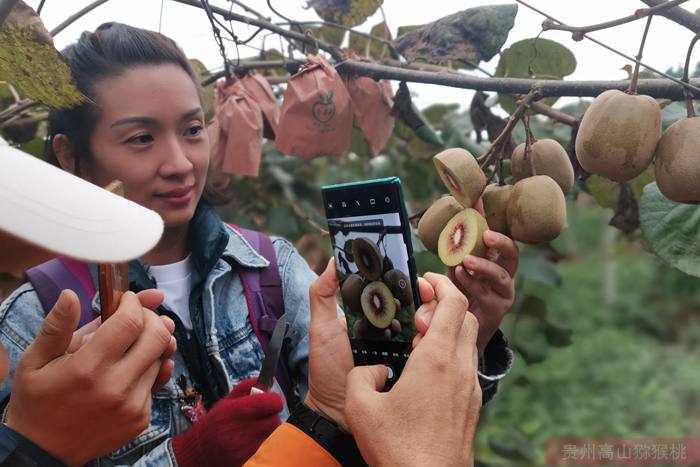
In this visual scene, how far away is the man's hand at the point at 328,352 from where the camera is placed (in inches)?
38.3

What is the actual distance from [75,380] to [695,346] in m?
6.88

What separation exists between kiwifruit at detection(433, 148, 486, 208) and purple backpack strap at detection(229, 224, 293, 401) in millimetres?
377

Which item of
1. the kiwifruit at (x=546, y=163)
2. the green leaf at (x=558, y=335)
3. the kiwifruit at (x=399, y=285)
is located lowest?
the green leaf at (x=558, y=335)

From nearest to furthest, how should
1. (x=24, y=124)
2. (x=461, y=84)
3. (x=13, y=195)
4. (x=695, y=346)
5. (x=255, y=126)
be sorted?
(x=13, y=195) < (x=461, y=84) < (x=255, y=126) < (x=24, y=124) < (x=695, y=346)

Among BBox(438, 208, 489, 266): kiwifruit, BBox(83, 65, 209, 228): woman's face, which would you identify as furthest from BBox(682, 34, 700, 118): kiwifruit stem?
BBox(83, 65, 209, 228): woman's face

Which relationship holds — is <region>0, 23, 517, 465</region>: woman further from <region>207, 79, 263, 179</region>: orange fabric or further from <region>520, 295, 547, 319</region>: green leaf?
<region>520, 295, 547, 319</region>: green leaf

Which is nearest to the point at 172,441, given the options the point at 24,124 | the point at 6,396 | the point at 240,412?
the point at 240,412

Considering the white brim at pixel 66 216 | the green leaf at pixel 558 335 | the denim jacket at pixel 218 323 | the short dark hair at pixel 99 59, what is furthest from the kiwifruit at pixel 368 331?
the green leaf at pixel 558 335

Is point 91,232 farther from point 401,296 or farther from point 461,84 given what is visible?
point 461,84

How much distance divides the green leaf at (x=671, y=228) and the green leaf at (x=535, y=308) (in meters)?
0.98

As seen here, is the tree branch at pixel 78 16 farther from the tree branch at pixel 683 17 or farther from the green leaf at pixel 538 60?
the tree branch at pixel 683 17

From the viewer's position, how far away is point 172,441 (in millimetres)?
1031

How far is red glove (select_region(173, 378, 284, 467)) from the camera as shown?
97 centimetres

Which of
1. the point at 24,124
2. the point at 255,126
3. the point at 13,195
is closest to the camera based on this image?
the point at 13,195
